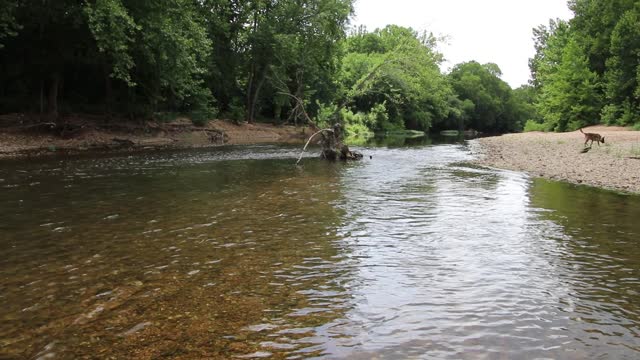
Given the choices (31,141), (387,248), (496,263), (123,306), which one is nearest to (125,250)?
(123,306)

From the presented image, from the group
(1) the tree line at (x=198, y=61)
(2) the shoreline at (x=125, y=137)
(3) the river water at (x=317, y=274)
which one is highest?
(1) the tree line at (x=198, y=61)

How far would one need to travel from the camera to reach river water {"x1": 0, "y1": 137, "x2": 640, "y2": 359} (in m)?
5.29

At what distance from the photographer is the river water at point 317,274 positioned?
529 centimetres

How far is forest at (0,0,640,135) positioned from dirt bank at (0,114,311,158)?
1657 millimetres

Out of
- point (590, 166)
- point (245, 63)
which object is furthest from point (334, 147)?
point (245, 63)

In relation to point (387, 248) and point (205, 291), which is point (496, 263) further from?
point (205, 291)

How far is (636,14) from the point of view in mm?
47625

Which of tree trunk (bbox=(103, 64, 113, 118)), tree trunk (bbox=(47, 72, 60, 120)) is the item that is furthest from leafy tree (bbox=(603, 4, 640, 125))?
tree trunk (bbox=(47, 72, 60, 120))

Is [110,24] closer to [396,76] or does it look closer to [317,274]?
[396,76]

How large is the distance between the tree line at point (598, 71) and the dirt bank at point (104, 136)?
3683 cm

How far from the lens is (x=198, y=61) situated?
43.5 m

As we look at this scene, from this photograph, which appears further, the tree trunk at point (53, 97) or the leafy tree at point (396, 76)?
the tree trunk at point (53, 97)

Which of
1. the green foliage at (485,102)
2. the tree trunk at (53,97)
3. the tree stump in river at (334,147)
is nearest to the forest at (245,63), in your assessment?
the tree trunk at (53,97)

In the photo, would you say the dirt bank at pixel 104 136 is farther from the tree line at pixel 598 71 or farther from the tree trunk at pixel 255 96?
the tree line at pixel 598 71
